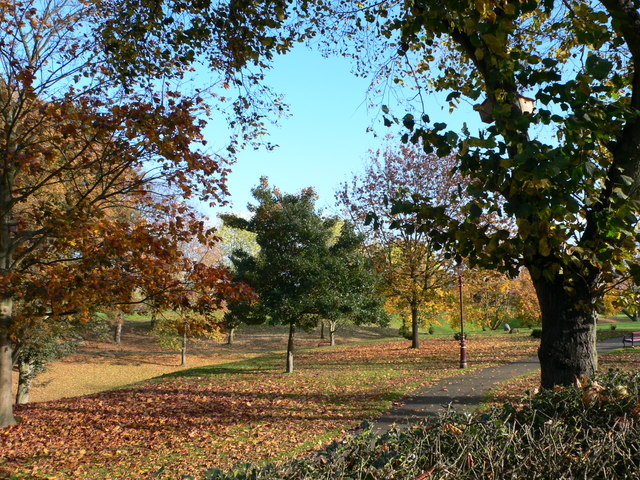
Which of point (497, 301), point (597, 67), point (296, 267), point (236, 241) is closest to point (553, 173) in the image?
point (597, 67)

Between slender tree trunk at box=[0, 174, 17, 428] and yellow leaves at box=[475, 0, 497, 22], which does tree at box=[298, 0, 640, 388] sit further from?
slender tree trunk at box=[0, 174, 17, 428]

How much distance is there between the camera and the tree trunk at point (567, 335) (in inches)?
203

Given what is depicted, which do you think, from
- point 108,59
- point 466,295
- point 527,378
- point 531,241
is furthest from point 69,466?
point 466,295

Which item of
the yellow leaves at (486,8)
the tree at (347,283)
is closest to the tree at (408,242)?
the tree at (347,283)

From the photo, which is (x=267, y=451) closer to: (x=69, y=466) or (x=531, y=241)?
(x=69, y=466)

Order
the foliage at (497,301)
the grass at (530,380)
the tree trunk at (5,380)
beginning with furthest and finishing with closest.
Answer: the foliage at (497,301) → the grass at (530,380) → the tree trunk at (5,380)

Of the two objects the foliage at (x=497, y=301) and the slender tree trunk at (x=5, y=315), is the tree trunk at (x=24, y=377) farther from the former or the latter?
the foliage at (x=497, y=301)

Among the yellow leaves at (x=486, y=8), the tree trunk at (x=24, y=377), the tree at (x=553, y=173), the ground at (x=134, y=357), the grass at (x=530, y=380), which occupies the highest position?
the yellow leaves at (x=486, y=8)

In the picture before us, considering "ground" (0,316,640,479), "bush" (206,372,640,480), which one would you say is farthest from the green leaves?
"ground" (0,316,640,479)

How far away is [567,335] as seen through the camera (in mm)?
5227

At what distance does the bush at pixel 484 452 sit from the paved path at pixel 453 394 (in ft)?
17.4

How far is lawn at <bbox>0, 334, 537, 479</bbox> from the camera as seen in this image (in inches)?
323

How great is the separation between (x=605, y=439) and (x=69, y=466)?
Result: 329 inches

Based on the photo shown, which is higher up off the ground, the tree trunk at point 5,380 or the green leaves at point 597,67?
the green leaves at point 597,67
